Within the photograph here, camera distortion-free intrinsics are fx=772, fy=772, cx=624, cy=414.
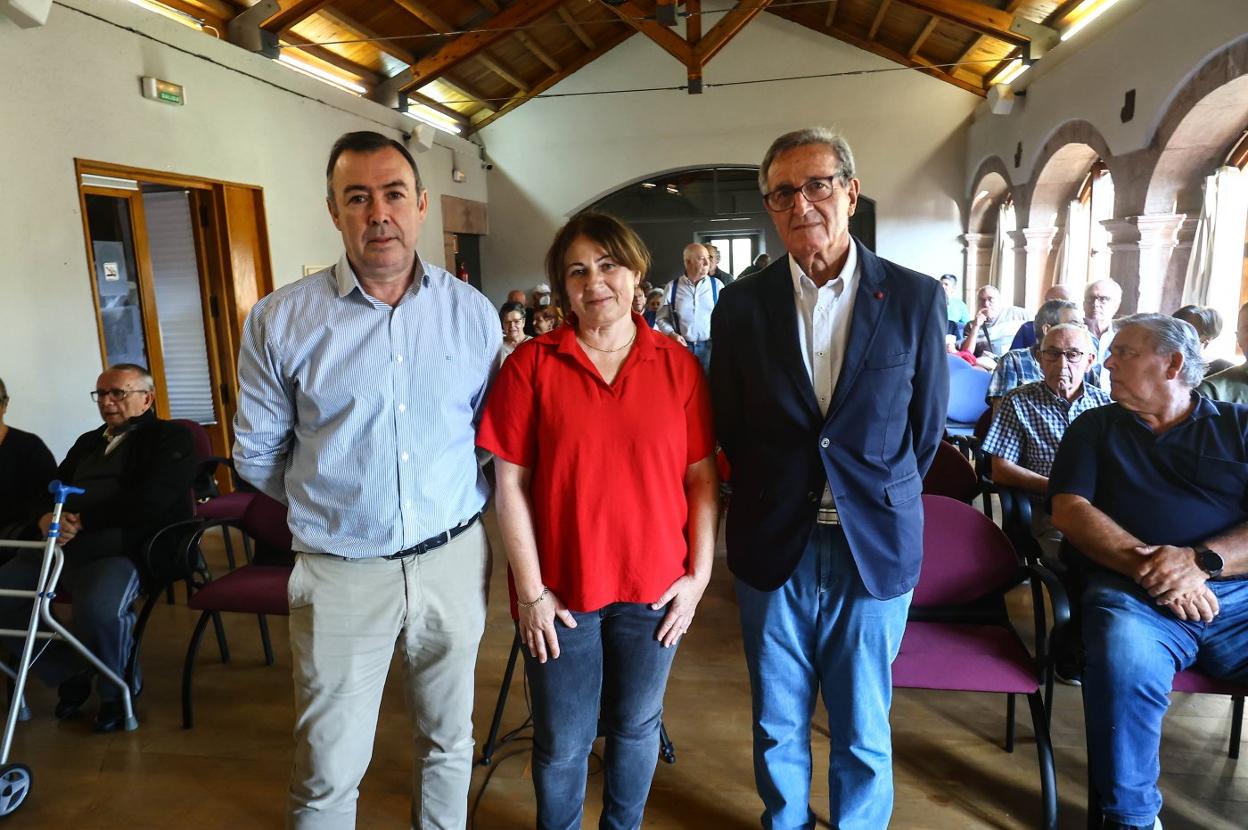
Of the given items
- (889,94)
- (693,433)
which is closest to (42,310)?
(693,433)

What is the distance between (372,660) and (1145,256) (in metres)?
6.37

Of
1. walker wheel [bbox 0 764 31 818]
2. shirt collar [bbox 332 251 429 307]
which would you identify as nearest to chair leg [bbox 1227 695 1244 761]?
shirt collar [bbox 332 251 429 307]

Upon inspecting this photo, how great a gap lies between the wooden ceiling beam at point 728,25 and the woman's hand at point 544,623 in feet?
29.9

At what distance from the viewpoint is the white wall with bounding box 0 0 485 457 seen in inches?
163

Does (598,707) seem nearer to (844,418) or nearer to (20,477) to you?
(844,418)

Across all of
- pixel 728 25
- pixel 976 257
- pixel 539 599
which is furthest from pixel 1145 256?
pixel 539 599

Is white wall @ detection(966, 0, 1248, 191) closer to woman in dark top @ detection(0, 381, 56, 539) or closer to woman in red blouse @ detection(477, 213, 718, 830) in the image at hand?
woman in red blouse @ detection(477, 213, 718, 830)

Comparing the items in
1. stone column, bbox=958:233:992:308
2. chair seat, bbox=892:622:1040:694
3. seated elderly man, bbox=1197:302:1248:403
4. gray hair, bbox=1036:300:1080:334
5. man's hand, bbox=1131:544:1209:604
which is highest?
stone column, bbox=958:233:992:308

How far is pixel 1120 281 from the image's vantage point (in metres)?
6.20

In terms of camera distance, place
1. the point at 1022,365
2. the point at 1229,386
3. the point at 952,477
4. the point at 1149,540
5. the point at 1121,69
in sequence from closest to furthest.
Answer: the point at 1149,540 → the point at 952,477 → the point at 1229,386 → the point at 1022,365 → the point at 1121,69

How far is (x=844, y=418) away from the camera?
1.63 meters

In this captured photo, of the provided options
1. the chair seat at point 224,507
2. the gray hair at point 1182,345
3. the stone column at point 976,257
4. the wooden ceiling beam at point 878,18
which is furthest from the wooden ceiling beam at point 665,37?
the gray hair at point 1182,345

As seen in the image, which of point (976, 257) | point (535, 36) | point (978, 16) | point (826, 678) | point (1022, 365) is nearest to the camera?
point (826, 678)

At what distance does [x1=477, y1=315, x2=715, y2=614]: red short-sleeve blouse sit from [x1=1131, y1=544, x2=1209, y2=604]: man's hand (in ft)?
4.61
